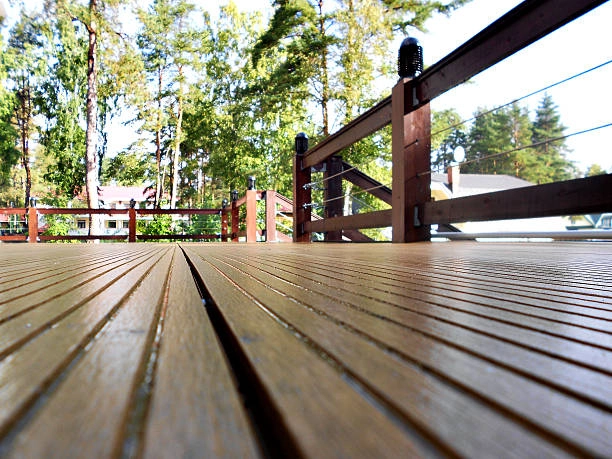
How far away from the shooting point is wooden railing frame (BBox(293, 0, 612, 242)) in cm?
152

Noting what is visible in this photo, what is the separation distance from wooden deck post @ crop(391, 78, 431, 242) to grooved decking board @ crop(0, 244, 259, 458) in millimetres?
2023

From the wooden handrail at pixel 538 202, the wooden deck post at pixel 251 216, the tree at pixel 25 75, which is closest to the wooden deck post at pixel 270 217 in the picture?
the wooden deck post at pixel 251 216

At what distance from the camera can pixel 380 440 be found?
0.60 ft

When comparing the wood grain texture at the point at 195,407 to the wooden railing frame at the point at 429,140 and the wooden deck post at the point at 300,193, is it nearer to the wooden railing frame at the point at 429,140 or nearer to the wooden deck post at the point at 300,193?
the wooden railing frame at the point at 429,140

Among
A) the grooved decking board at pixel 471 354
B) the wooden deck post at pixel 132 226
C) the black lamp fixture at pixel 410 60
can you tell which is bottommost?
the grooved decking board at pixel 471 354

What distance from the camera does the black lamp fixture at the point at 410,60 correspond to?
2385 millimetres

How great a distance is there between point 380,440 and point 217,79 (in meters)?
14.7

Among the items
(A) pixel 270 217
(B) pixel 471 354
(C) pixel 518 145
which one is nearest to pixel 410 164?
(B) pixel 471 354

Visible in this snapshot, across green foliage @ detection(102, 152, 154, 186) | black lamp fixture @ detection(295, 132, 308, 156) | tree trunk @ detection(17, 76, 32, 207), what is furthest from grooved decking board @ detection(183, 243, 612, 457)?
tree trunk @ detection(17, 76, 32, 207)

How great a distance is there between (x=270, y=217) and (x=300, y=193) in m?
1.29

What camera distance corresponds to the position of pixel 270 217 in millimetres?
5227

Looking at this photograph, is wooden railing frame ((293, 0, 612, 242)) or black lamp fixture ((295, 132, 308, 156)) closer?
wooden railing frame ((293, 0, 612, 242))

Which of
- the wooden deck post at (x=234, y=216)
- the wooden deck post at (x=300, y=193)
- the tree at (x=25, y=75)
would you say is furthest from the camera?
the tree at (x=25, y=75)

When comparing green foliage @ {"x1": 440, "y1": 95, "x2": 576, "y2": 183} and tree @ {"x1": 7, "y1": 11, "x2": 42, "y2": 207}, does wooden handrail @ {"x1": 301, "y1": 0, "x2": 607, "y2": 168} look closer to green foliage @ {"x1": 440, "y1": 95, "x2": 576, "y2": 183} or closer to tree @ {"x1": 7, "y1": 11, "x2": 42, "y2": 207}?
tree @ {"x1": 7, "y1": 11, "x2": 42, "y2": 207}
